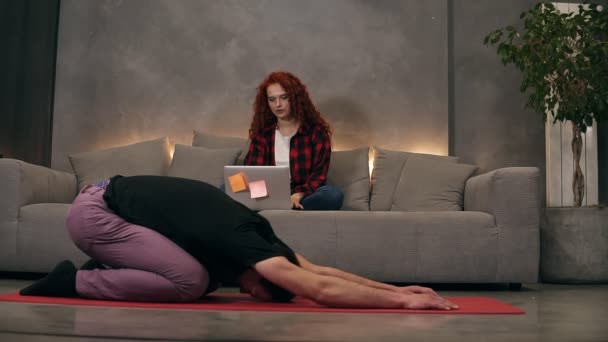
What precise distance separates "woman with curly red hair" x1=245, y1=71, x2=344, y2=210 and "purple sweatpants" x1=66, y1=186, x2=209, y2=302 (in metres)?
1.61

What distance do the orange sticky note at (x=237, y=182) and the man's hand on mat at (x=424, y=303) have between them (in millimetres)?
1286

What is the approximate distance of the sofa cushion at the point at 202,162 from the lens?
3965 millimetres

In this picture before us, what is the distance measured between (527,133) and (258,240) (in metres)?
3.09

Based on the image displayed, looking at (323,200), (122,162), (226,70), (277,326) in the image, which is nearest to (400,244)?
(323,200)

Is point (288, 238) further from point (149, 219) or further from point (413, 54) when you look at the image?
point (413, 54)

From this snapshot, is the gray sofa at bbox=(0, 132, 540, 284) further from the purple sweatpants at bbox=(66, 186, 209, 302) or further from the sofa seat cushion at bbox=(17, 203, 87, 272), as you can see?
the purple sweatpants at bbox=(66, 186, 209, 302)

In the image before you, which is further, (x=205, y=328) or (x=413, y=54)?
(x=413, y=54)

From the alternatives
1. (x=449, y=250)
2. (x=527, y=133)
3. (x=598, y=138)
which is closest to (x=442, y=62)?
(x=527, y=133)

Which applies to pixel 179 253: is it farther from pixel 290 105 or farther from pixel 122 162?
pixel 122 162

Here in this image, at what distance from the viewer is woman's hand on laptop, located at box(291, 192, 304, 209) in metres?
3.44

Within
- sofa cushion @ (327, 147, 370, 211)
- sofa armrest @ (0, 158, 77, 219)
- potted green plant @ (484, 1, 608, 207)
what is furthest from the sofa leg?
sofa armrest @ (0, 158, 77, 219)

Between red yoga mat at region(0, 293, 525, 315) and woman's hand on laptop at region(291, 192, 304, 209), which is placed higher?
woman's hand on laptop at region(291, 192, 304, 209)

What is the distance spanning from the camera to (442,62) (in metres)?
4.66

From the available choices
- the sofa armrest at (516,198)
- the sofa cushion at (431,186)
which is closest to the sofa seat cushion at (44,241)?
the sofa cushion at (431,186)
